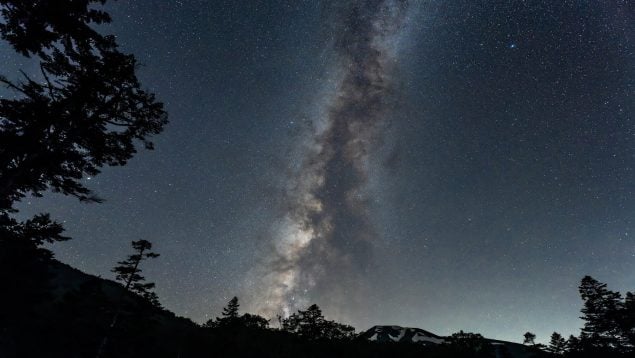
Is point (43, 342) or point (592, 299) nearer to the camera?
point (43, 342)

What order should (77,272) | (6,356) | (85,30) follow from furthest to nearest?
1. (77,272)
2. (6,356)
3. (85,30)

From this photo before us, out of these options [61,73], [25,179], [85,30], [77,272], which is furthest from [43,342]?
[77,272]

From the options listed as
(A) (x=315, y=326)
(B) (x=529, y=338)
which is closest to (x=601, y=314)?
(B) (x=529, y=338)

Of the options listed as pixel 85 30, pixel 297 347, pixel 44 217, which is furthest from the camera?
pixel 297 347

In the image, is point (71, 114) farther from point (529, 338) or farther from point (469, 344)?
point (529, 338)

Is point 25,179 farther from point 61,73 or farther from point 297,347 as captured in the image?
point 297,347

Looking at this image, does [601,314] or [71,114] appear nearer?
[71,114]

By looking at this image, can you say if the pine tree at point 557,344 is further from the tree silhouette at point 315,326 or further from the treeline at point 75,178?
the tree silhouette at point 315,326

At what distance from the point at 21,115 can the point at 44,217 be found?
351 inches

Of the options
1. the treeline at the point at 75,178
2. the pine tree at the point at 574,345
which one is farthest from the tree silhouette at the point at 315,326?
the pine tree at the point at 574,345

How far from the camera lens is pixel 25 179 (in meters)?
12.1

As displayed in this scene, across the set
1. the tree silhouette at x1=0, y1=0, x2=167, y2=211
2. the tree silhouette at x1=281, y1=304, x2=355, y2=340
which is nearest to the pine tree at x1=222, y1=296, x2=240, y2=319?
the tree silhouette at x1=281, y1=304, x2=355, y2=340

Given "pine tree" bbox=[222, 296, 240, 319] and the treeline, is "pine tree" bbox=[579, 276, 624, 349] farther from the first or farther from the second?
"pine tree" bbox=[222, 296, 240, 319]

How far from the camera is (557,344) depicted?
4956cm
